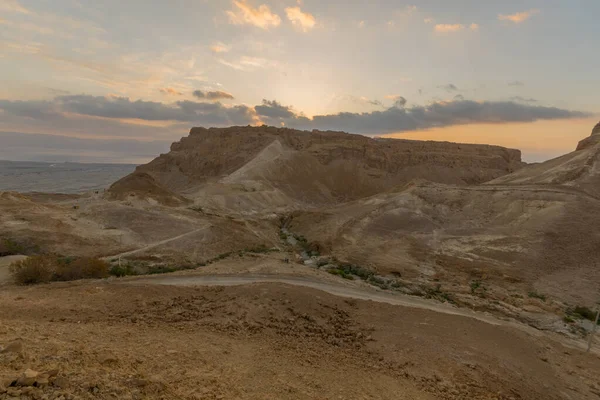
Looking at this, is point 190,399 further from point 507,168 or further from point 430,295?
point 507,168

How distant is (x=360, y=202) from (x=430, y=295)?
2734cm

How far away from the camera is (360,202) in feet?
170

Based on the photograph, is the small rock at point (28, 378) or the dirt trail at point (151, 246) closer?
the small rock at point (28, 378)

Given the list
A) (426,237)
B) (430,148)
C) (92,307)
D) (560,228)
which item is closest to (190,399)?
(92,307)

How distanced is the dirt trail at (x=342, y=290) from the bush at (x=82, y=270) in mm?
2791

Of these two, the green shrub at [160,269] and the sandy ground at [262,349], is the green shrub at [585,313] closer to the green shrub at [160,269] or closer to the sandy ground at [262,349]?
the sandy ground at [262,349]

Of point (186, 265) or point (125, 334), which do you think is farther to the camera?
point (186, 265)

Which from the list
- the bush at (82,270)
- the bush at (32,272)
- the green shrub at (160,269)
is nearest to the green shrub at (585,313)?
the green shrub at (160,269)

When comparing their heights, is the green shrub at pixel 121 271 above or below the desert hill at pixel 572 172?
below

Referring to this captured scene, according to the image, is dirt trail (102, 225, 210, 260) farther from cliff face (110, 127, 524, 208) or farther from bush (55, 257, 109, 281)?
cliff face (110, 127, 524, 208)

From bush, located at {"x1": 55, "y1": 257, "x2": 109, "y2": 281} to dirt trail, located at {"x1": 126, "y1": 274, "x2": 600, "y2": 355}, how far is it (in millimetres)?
2791

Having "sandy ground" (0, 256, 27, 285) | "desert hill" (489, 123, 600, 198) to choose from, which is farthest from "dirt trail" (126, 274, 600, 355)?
"desert hill" (489, 123, 600, 198)

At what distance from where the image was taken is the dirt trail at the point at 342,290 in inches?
814

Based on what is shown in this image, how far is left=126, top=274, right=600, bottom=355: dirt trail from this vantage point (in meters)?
20.7
